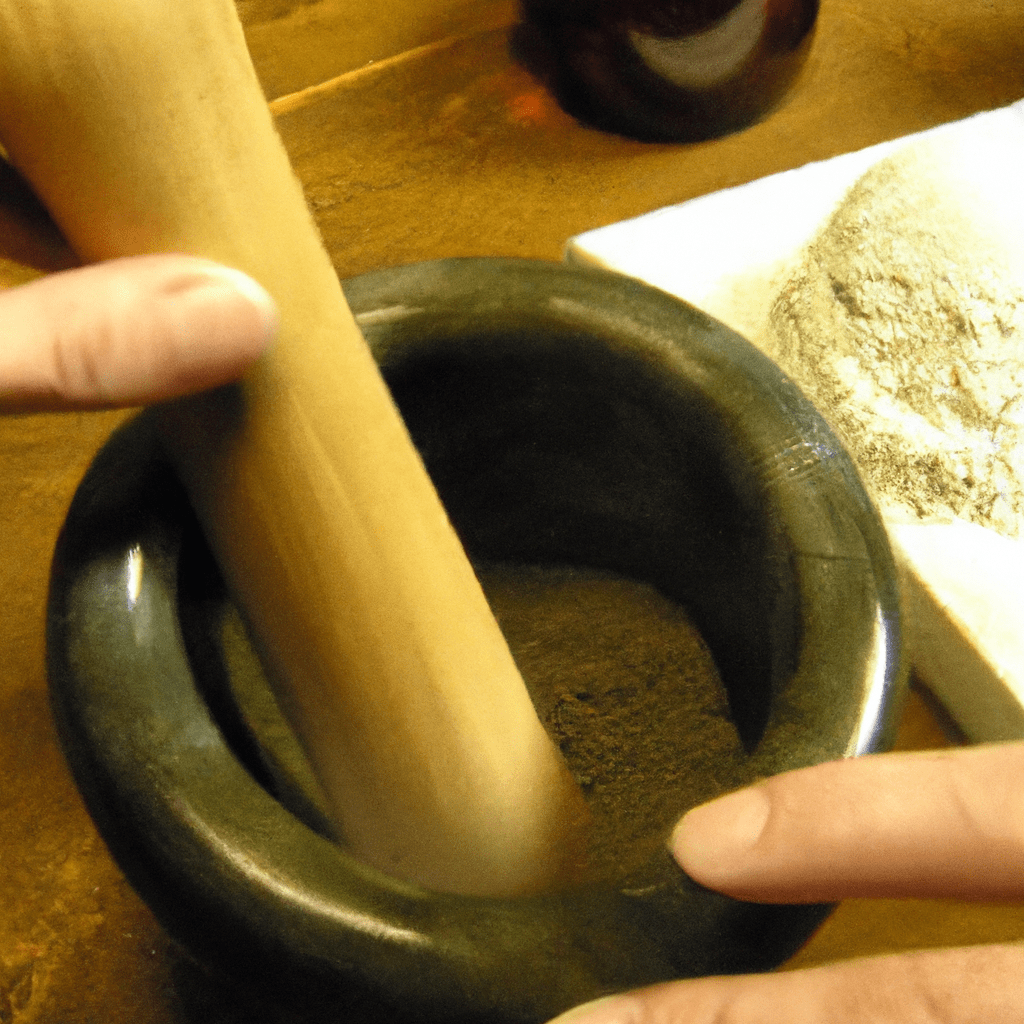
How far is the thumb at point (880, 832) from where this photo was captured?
0.35 metres

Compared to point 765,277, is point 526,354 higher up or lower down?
higher up

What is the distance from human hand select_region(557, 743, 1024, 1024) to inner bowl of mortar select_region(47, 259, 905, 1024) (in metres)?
0.03

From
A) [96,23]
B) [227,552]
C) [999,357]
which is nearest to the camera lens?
[96,23]

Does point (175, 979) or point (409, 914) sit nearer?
point (409, 914)

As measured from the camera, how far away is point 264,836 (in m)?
0.40

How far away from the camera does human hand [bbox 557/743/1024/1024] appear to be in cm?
34

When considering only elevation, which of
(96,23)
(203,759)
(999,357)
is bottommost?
(999,357)

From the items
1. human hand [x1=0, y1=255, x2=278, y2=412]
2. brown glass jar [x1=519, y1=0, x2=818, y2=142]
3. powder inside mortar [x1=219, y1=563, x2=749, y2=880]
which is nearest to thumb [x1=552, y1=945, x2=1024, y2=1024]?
powder inside mortar [x1=219, y1=563, x2=749, y2=880]

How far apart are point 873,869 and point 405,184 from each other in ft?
3.25

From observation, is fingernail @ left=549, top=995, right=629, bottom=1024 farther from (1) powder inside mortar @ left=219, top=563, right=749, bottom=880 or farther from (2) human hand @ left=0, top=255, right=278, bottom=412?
(2) human hand @ left=0, top=255, right=278, bottom=412

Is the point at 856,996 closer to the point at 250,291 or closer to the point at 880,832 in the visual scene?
the point at 880,832

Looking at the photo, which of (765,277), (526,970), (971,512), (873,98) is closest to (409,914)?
(526,970)

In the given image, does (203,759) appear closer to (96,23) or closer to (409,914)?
(409,914)

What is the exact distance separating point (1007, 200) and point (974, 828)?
1.90ft
